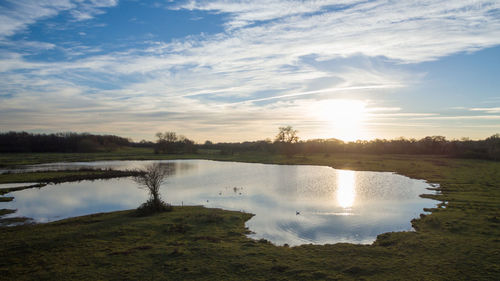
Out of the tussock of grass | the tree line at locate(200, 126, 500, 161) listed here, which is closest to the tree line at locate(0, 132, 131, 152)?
the tree line at locate(200, 126, 500, 161)

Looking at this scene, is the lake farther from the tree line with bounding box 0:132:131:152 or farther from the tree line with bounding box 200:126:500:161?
the tree line with bounding box 0:132:131:152

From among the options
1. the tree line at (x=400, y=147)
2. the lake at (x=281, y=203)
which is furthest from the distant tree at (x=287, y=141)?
the lake at (x=281, y=203)

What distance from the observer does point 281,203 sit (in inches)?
1013

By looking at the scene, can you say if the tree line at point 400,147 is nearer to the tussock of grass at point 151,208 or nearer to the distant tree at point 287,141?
the distant tree at point 287,141

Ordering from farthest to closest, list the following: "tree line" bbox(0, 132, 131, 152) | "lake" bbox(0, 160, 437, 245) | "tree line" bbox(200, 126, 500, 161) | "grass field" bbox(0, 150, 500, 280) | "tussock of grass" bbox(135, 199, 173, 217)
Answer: "tree line" bbox(0, 132, 131, 152) < "tree line" bbox(200, 126, 500, 161) < "tussock of grass" bbox(135, 199, 173, 217) < "lake" bbox(0, 160, 437, 245) < "grass field" bbox(0, 150, 500, 280)

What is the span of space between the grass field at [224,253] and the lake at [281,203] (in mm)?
2130

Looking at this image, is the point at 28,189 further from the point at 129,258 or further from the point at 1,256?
the point at 129,258

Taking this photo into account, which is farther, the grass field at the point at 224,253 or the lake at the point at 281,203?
the lake at the point at 281,203

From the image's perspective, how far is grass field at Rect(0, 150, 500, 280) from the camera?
10492mm

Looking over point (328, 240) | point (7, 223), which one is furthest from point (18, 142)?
point (328, 240)

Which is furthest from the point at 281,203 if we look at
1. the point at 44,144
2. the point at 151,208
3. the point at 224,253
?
the point at 44,144

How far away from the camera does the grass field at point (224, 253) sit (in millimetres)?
10492

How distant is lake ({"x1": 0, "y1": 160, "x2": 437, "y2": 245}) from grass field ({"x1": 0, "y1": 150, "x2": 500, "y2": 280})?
2.13m

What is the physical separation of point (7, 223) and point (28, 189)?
1769cm
